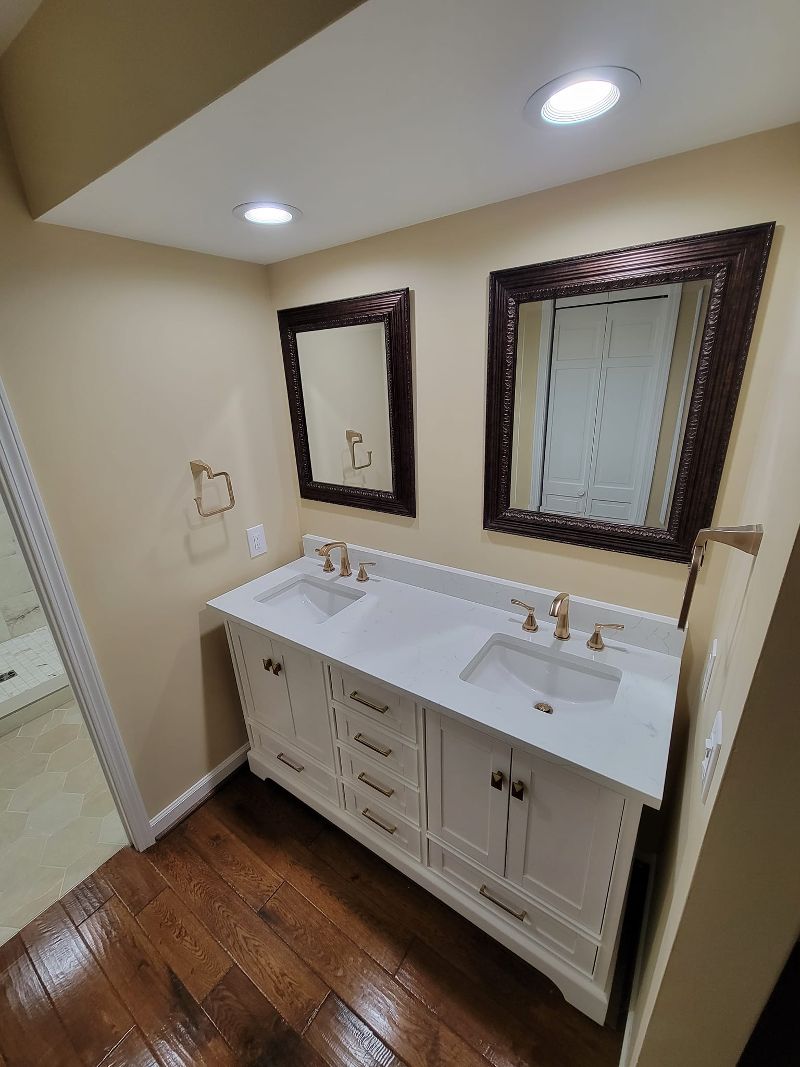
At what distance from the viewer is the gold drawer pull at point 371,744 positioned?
4.36 feet

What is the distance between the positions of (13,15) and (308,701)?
177 centimetres

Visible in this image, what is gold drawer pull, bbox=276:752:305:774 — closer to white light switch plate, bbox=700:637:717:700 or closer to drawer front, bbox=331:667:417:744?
drawer front, bbox=331:667:417:744

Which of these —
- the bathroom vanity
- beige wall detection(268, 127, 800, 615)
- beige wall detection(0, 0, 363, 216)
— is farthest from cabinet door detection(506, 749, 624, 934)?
beige wall detection(0, 0, 363, 216)

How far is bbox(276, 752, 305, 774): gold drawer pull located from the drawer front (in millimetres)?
509

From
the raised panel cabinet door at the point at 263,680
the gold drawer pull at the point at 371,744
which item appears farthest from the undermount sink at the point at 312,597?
the gold drawer pull at the point at 371,744

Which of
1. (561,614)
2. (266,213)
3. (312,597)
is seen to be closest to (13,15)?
(266,213)

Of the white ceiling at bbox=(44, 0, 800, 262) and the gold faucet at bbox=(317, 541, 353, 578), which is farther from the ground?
the white ceiling at bbox=(44, 0, 800, 262)

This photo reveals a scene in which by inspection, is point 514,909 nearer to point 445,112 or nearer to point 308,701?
point 308,701

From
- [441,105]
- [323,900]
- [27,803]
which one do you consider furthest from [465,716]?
[27,803]

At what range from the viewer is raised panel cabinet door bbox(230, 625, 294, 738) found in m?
1.55

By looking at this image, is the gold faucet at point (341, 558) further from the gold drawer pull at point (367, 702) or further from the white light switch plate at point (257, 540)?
the gold drawer pull at point (367, 702)

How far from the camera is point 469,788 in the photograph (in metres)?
1.18

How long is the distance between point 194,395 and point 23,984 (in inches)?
74.1

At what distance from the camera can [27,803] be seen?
185 centimetres
